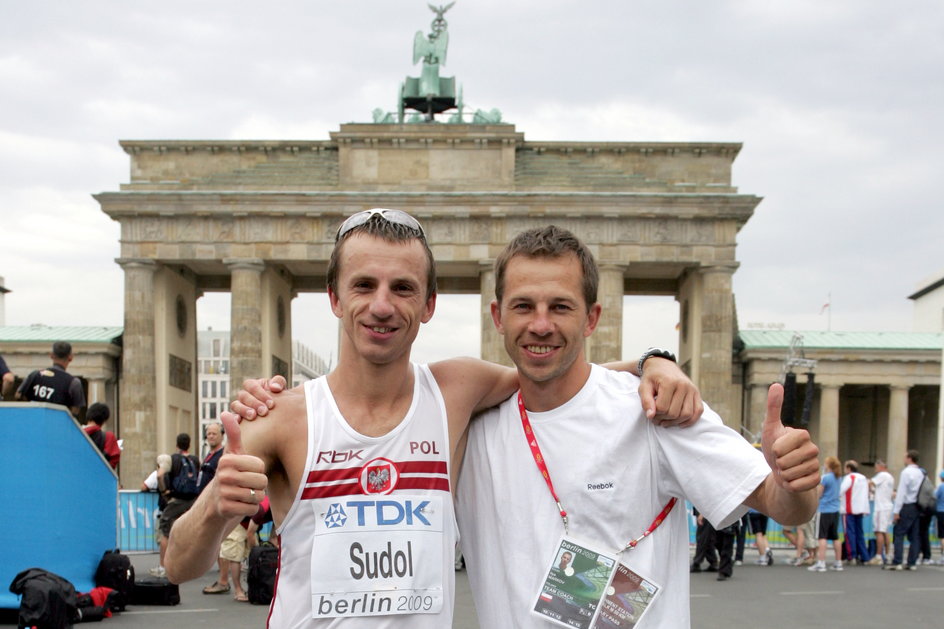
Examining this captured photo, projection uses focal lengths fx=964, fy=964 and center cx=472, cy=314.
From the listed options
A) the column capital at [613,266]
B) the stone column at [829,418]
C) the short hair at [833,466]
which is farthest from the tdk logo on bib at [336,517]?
the stone column at [829,418]

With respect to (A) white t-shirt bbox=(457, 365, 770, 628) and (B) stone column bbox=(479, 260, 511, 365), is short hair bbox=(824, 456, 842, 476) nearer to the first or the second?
(A) white t-shirt bbox=(457, 365, 770, 628)

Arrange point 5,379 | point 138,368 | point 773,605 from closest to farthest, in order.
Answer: point 5,379, point 773,605, point 138,368

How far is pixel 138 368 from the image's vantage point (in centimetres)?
3778

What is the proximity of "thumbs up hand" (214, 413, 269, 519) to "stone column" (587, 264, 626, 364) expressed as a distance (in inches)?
1376

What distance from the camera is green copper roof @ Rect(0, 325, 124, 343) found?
39844 mm

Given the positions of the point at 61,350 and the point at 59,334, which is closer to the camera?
the point at 61,350

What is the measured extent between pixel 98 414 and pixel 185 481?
4.25 ft

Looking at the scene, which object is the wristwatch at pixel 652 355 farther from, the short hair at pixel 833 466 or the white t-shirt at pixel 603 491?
the short hair at pixel 833 466

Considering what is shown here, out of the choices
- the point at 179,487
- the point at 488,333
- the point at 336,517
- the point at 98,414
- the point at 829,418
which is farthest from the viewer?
the point at 829,418

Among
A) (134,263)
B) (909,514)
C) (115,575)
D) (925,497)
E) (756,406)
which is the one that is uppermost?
(134,263)

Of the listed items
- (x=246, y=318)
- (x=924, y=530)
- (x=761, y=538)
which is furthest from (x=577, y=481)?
(x=246, y=318)

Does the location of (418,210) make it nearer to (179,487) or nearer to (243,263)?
(243,263)

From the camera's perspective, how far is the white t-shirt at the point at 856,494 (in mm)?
16125

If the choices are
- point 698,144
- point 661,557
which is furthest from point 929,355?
point 661,557
